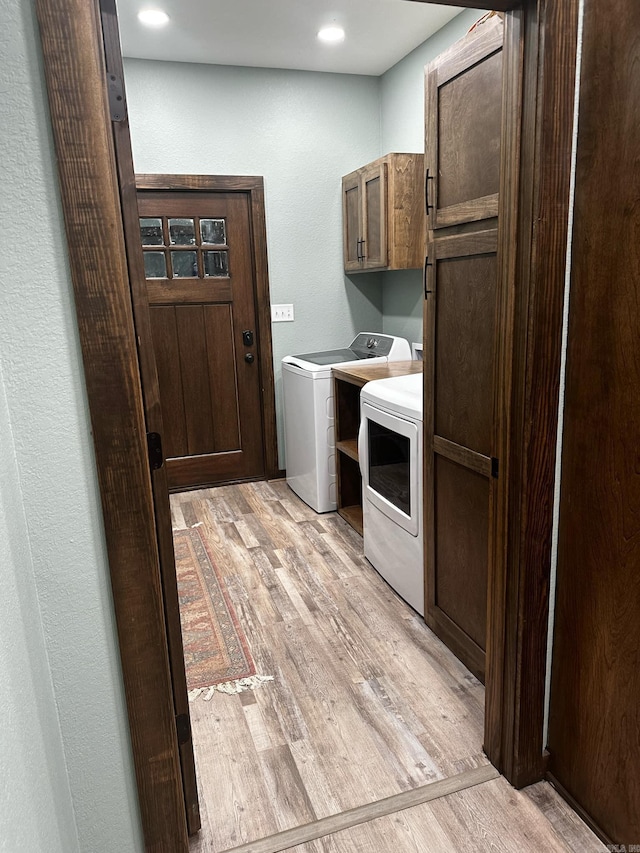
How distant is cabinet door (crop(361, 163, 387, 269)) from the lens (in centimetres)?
329

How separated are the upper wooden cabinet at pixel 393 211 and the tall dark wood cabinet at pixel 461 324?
1.38m

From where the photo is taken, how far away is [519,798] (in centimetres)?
152

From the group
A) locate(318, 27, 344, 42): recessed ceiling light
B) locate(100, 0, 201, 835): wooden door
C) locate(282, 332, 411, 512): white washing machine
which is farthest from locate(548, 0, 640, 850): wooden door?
locate(318, 27, 344, 42): recessed ceiling light

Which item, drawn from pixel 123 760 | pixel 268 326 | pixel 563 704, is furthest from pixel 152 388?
pixel 268 326

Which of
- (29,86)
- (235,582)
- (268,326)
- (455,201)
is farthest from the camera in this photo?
(268,326)

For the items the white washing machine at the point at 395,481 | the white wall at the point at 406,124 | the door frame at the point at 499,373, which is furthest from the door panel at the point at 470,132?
the white wall at the point at 406,124

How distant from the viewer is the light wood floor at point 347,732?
145cm

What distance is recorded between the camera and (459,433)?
1.86 m

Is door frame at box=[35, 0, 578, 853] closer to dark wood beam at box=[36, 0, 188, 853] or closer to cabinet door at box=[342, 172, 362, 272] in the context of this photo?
dark wood beam at box=[36, 0, 188, 853]

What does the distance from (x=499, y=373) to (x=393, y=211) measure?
2.12m

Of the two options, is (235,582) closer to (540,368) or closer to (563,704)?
(563,704)

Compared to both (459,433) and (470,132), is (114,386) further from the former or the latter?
(470,132)

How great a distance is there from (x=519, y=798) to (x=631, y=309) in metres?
1.27

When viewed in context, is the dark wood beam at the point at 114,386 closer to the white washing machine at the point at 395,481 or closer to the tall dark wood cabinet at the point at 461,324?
the tall dark wood cabinet at the point at 461,324
